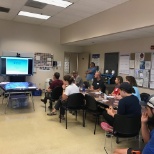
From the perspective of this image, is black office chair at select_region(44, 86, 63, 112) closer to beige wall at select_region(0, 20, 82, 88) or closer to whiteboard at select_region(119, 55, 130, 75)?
whiteboard at select_region(119, 55, 130, 75)

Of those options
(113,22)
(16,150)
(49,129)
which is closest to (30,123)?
(49,129)

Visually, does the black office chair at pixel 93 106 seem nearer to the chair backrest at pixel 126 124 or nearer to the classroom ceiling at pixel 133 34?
the chair backrest at pixel 126 124

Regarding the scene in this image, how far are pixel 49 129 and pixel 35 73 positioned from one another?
447 cm

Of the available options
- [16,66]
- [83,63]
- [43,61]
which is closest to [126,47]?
[83,63]

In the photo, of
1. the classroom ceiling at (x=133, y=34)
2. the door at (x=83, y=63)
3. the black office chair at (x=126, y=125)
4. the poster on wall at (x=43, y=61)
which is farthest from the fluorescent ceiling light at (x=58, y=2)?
the door at (x=83, y=63)

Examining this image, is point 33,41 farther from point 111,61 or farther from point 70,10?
point 111,61

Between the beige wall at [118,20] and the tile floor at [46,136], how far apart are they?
8.38 feet

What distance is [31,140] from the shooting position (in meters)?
3.25

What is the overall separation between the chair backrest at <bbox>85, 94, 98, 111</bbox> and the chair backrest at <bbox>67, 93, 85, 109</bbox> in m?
0.16

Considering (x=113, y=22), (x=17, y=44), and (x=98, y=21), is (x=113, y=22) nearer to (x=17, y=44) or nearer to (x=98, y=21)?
(x=98, y=21)

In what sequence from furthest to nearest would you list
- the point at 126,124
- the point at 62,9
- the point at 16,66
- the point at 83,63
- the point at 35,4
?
1. the point at 83,63
2. the point at 16,66
3. the point at 62,9
4. the point at 35,4
5. the point at 126,124

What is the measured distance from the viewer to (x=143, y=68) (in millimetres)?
5641

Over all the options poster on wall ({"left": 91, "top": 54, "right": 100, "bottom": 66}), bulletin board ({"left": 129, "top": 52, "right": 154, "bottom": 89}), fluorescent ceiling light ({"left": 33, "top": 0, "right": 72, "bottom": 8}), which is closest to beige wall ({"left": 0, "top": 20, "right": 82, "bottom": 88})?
poster on wall ({"left": 91, "top": 54, "right": 100, "bottom": 66})

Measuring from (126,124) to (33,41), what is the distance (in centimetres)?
621
